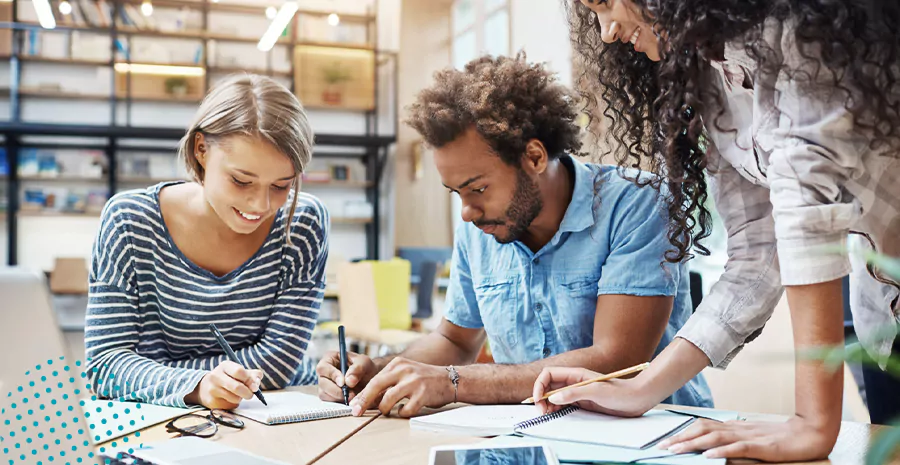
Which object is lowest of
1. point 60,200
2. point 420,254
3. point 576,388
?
point 420,254

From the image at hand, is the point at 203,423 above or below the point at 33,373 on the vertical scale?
below

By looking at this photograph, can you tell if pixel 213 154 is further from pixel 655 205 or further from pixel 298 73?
pixel 298 73

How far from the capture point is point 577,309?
1.48 m

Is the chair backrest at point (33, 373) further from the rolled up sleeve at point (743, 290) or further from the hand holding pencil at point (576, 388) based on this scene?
the rolled up sleeve at point (743, 290)

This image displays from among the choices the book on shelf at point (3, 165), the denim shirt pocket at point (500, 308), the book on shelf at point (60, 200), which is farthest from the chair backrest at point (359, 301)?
the book on shelf at point (3, 165)

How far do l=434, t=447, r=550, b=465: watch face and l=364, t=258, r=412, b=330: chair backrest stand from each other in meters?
4.23

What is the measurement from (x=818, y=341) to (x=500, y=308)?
0.84m

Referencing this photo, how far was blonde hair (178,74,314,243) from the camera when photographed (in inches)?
57.6

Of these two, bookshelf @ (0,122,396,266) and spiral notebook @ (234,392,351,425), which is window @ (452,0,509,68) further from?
spiral notebook @ (234,392,351,425)

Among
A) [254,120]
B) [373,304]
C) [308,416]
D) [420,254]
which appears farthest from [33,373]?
[420,254]

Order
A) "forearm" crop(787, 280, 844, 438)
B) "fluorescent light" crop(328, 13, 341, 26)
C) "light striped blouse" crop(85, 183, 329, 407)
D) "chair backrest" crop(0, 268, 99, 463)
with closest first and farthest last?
"chair backrest" crop(0, 268, 99, 463) → "forearm" crop(787, 280, 844, 438) → "light striped blouse" crop(85, 183, 329, 407) → "fluorescent light" crop(328, 13, 341, 26)

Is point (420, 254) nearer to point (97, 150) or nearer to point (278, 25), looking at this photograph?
point (278, 25)

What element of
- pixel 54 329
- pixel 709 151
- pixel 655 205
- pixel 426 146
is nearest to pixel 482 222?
pixel 426 146

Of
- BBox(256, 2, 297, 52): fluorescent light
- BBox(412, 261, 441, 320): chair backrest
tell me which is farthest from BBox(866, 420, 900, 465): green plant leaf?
BBox(256, 2, 297, 52): fluorescent light
